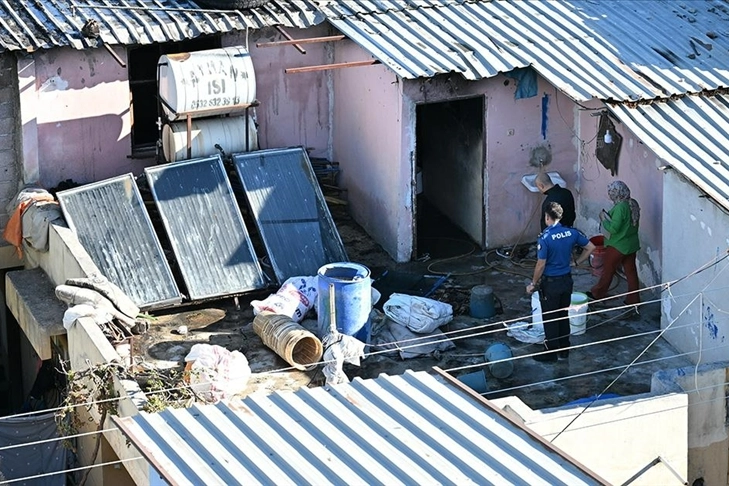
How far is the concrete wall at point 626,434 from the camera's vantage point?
1421cm

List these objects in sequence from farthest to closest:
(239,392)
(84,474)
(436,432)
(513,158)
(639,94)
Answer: (513,158) < (639,94) < (84,474) < (239,392) < (436,432)

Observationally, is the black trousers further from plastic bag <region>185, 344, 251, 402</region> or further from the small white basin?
plastic bag <region>185, 344, 251, 402</region>

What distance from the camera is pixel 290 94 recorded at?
19828mm

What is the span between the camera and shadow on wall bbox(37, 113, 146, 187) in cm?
1855

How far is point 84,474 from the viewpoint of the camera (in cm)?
1664

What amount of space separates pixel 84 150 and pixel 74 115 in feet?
1.60

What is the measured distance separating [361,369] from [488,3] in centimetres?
613

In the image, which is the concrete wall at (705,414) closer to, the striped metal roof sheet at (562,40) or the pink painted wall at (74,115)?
the striped metal roof sheet at (562,40)

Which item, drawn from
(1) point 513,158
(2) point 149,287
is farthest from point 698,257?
(2) point 149,287

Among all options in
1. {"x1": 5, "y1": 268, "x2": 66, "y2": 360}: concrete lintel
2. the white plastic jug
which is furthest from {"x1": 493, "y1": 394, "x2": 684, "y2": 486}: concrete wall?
{"x1": 5, "y1": 268, "x2": 66, "y2": 360}: concrete lintel

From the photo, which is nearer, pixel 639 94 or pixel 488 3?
pixel 639 94

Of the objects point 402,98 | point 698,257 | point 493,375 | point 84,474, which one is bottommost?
point 84,474

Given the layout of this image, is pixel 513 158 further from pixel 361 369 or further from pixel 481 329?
pixel 361 369

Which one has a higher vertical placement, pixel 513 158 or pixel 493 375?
pixel 513 158
